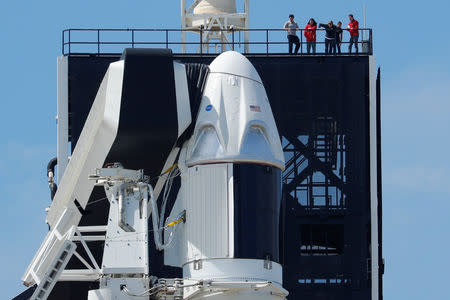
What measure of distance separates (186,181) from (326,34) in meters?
19.2

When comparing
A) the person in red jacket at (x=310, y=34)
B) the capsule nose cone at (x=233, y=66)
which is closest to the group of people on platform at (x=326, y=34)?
the person in red jacket at (x=310, y=34)

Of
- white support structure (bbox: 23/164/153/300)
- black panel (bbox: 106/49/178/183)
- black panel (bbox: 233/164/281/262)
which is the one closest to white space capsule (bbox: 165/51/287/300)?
black panel (bbox: 233/164/281/262)

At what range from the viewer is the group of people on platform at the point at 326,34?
63.6 meters

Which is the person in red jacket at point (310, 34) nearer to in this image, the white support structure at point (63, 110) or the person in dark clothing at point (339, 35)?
the person in dark clothing at point (339, 35)

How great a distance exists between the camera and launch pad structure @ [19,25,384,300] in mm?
62000

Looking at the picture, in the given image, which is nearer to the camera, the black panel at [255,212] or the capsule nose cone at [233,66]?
the black panel at [255,212]

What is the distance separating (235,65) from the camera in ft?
154

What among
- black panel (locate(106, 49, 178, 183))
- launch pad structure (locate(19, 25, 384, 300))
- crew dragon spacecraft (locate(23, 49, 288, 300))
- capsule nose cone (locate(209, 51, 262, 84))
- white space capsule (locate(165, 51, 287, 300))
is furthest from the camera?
launch pad structure (locate(19, 25, 384, 300))

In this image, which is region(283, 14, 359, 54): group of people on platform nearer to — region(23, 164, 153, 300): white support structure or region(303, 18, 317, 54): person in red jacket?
region(303, 18, 317, 54): person in red jacket

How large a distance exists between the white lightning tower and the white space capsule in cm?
1766

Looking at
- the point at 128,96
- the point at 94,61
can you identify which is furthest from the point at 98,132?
the point at 94,61

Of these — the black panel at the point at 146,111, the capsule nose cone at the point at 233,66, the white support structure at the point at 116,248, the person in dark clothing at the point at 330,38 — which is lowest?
the white support structure at the point at 116,248

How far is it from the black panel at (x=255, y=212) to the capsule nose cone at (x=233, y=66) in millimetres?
2815

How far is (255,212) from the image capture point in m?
45.3
